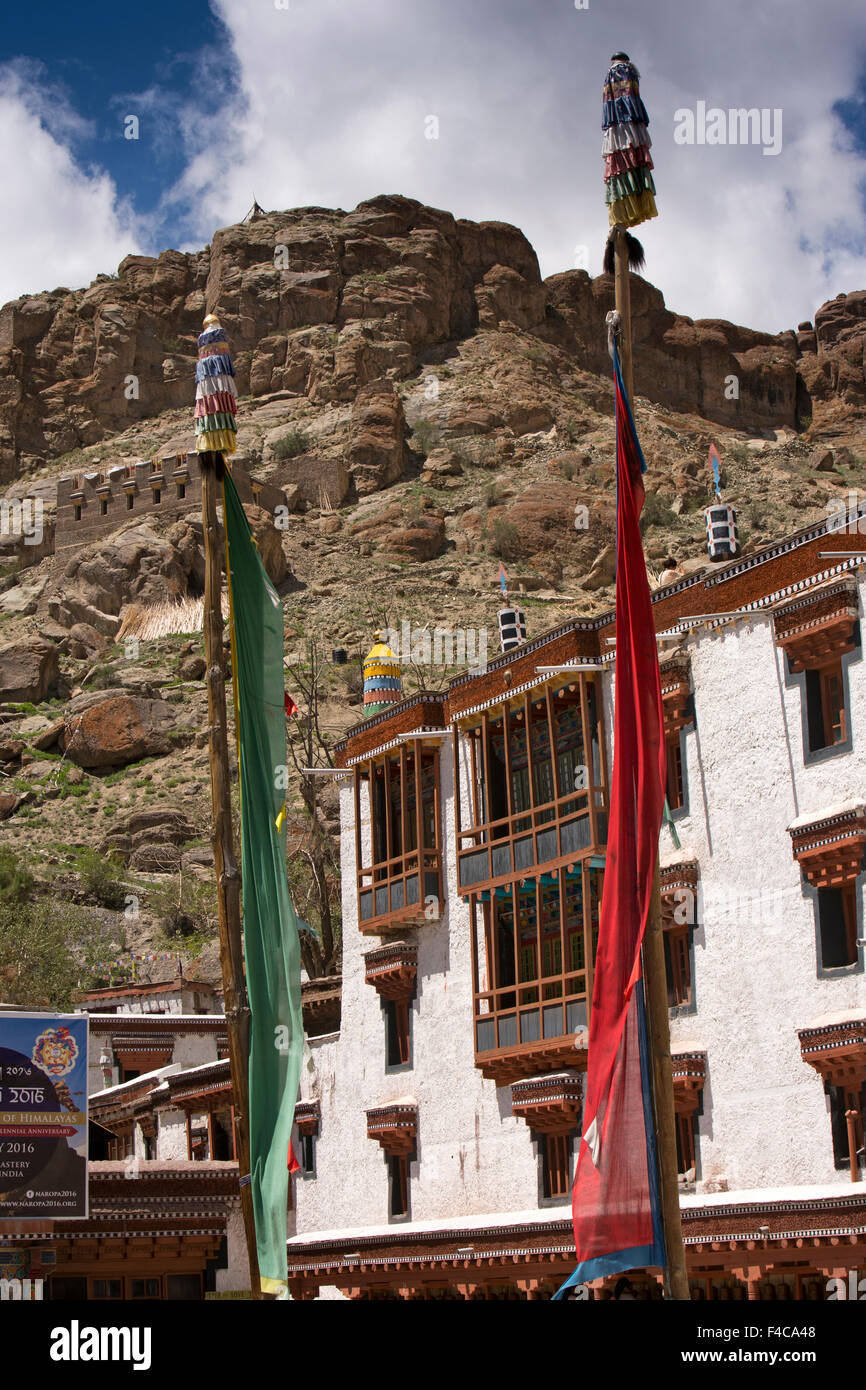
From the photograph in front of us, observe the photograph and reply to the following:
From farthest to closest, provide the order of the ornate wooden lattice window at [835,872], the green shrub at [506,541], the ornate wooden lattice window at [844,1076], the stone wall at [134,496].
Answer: the green shrub at [506,541] → the stone wall at [134,496] → the ornate wooden lattice window at [835,872] → the ornate wooden lattice window at [844,1076]

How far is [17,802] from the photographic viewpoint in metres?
70.8

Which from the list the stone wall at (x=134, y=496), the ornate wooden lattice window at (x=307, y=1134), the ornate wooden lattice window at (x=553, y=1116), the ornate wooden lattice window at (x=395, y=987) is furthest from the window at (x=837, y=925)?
the stone wall at (x=134, y=496)

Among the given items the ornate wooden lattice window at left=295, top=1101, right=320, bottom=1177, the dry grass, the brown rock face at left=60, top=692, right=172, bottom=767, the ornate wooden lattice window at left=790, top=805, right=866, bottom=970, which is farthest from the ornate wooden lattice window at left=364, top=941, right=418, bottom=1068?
the dry grass

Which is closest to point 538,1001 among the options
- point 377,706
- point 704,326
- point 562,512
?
point 377,706

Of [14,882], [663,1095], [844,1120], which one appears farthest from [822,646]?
[14,882]

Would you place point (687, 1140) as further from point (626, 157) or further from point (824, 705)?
point (626, 157)

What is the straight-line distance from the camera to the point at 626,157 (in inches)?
539

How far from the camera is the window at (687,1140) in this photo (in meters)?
24.0

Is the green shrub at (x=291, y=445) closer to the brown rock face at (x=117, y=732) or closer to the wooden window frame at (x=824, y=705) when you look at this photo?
the brown rock face at (x=117, y=732)

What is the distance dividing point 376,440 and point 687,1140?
82412 mm

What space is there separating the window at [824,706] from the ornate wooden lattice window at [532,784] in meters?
3.66

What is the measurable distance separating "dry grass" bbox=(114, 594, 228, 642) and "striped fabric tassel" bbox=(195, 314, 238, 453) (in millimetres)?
65227

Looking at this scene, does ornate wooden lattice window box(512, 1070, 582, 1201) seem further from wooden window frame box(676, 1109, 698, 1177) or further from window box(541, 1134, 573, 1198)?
wooden window frame box(676, 1109, 698, 1177)

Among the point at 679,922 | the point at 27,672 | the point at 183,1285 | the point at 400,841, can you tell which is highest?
the point at 27,672
